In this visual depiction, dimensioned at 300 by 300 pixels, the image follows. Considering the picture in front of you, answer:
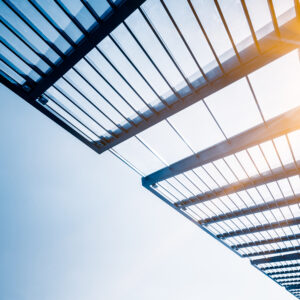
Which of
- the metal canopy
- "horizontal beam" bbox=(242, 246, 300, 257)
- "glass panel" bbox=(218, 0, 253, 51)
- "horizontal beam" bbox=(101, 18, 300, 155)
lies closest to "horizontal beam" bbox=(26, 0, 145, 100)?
the metal canopy

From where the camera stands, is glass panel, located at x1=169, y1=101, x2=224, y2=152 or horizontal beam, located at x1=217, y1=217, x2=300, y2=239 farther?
horizontal beam, located at x1=217, y1=217, x2=300, y2=239

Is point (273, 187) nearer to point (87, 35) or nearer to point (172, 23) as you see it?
point (172, 23)

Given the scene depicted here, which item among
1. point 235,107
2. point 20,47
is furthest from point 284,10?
point 20,47

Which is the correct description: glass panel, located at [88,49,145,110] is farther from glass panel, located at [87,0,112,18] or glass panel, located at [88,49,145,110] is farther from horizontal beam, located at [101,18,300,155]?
glass panel, located at [87,0,112,18]

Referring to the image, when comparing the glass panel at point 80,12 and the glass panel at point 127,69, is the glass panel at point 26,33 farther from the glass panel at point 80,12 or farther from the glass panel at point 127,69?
the glass panel at point 127,69

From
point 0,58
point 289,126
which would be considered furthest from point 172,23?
point 0,58

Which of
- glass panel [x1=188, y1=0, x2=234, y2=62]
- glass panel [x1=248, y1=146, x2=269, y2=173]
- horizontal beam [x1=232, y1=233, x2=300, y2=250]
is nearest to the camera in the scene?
glass panel [x1=188, y1=0, x2=234, y2=62]

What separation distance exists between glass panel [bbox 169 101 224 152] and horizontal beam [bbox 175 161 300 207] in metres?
4.73

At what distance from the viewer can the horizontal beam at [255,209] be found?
679 inches

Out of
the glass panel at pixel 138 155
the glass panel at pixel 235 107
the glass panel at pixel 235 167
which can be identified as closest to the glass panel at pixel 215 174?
the glass panel at pixel 235 167

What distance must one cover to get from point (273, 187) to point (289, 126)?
7.83 metres

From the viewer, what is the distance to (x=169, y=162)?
50.8 ft

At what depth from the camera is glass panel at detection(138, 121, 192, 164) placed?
12526mm

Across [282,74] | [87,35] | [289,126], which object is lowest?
[289,126]
